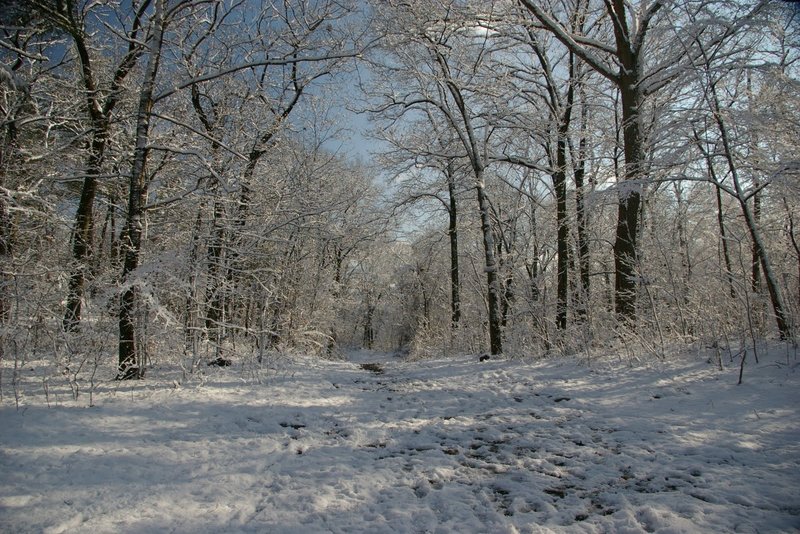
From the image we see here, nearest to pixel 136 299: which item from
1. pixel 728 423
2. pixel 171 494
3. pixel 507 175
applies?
pixel 171 494

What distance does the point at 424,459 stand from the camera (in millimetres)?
3611

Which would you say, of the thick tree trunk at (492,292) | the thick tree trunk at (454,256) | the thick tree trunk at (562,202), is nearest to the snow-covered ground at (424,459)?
the thick tree trunk at (492,292)

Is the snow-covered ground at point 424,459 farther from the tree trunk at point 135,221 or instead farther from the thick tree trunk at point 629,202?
the thick tree trunk at point 629,202

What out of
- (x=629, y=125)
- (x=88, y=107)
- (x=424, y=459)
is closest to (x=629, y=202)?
(x=629, y=125)

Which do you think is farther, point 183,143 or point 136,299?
point 183,143

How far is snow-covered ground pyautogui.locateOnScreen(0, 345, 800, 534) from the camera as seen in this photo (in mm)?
2488

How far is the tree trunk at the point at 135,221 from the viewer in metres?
5.81

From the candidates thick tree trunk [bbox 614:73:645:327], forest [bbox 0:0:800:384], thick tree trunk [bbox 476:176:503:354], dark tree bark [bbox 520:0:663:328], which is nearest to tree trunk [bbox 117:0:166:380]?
forest [bbox 0:0:800:384]

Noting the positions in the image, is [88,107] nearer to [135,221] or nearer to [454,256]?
[135,221]

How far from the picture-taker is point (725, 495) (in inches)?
96.9

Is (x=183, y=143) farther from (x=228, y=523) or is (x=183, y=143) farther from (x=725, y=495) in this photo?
(x=725, y=495)

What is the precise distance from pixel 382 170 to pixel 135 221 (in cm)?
934

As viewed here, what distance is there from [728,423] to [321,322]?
1536 cm

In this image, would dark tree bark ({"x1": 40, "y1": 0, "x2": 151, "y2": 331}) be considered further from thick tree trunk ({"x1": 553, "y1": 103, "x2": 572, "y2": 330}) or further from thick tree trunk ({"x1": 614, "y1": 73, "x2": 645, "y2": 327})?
thick tree trunk ({"x1": 553, "y1": 103, "x2": 572, "y2": 330})
